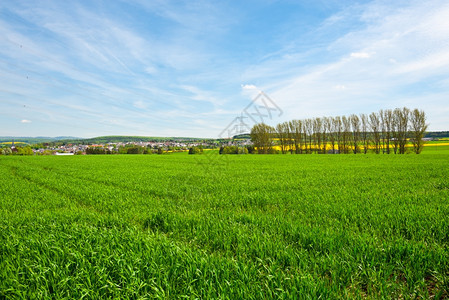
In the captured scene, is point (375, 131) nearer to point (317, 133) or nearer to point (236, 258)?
point (317, 133)

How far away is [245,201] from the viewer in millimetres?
7488

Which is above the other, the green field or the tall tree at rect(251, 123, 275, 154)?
the tall tree at rect(251, 123, 275, 154)

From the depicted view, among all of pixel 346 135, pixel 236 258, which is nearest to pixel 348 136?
pixel 346 135

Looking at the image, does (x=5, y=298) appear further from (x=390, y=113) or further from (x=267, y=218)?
(x=390, y=113)

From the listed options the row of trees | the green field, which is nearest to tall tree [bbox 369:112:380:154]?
the row of trees

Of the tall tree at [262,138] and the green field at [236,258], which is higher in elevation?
the tall tree at [262,138]

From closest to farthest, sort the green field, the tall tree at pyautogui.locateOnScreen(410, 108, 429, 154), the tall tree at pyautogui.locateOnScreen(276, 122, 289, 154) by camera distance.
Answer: the green field < the tall tree at pyautogui.locateOnScreen(410, 108, 429, 154) < the tall tree at pyautogui.locateOnScreen(276, 122, 289, 154)

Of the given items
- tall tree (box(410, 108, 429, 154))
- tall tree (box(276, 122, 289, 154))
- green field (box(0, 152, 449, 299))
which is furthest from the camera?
tall tree (box(276, 122, 289, 154))

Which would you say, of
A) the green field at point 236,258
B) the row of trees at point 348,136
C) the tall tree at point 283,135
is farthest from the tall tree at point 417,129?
the green field at point 236,258

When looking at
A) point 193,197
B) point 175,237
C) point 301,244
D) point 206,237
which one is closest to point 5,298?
point 175,237

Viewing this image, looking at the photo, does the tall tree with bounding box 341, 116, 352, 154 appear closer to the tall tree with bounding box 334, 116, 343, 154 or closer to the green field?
the tall tree with bounding box 334, 116, 343, 154

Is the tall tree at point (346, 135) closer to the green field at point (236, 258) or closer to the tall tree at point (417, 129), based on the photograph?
the tall tree at point (417, 129)

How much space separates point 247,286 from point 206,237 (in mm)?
1739

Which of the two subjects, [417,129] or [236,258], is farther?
[417,129]
